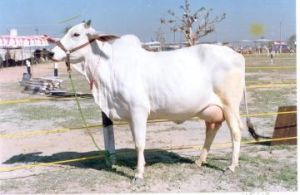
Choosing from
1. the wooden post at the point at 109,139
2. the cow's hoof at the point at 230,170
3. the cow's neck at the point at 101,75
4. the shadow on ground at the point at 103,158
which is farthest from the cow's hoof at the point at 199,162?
the cow's neck at the point at 101,75

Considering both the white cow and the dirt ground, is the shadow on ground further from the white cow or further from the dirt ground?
the white cow

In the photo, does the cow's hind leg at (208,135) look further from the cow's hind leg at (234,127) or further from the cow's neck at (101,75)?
the cow's neck at (101,75)

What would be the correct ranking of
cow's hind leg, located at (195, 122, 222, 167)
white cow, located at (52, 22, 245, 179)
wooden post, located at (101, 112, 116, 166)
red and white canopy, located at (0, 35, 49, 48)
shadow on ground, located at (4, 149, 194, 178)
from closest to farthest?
white cow, located at (52, 22, 245, 179)
cow's hind leg, located at (195, 122, 222, 167)
wooden post, located at (101, 112, 116, 166)
shadow on ground, located at (4, 149, 194, 178)
red and white canopy, located at (0, 35, 49, 48)

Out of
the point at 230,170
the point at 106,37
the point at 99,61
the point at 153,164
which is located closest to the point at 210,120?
the point at 230,170

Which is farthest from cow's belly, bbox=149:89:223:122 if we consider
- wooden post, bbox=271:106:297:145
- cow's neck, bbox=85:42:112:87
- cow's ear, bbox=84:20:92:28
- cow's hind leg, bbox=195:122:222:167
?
wooden post, bbox=271:106:297:145

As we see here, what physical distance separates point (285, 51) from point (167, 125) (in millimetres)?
57506

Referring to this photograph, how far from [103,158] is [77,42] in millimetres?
2255

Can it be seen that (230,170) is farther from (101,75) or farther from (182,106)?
(101,75)

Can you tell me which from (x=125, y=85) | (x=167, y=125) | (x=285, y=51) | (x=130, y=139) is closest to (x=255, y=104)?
(x=167, y=125)

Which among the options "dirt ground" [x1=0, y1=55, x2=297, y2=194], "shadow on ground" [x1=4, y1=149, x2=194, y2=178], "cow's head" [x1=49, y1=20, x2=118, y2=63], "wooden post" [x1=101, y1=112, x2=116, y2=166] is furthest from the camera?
"shadow on ground" [x1=4, y1=149, x2=194, y2=178]

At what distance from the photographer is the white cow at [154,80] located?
622 centimetres

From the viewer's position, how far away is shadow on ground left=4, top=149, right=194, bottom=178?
285 inches

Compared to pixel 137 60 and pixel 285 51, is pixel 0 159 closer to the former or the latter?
pixel 137 60

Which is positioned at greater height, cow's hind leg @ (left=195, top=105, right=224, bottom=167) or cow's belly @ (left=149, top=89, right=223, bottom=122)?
cow's belly @ (left=149, top=89, right=223, bottom=122)
